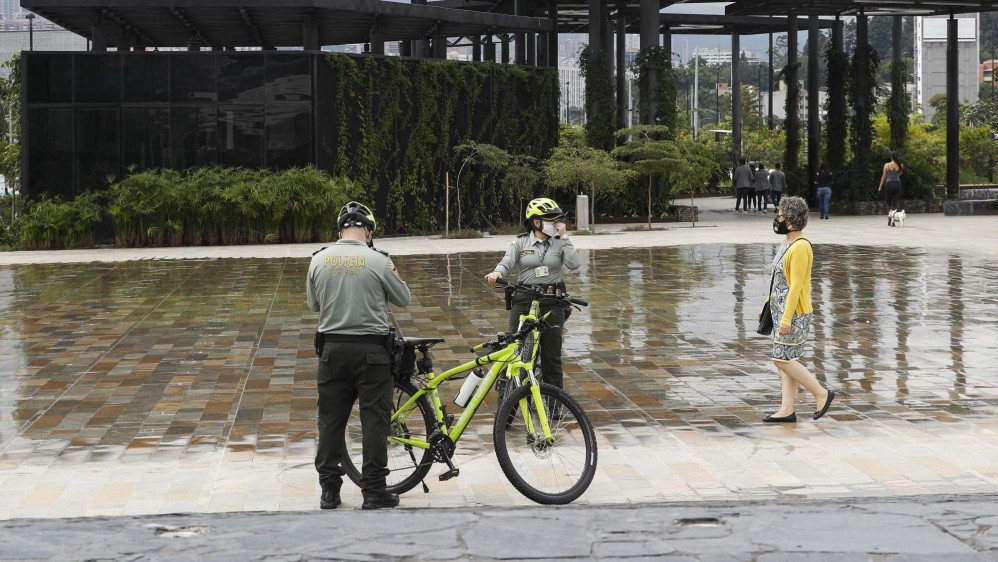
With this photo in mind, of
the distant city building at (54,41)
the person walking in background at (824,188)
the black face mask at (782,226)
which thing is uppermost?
the distant city building at (54,41)

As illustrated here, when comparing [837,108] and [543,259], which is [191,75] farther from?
[543,259]

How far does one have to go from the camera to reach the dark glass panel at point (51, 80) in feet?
91.3

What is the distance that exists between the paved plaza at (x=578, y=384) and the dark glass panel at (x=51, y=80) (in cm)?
768

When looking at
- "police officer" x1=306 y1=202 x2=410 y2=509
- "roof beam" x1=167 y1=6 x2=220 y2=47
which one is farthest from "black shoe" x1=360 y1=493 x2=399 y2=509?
"roof beam" x1=167 y1=6 x2=220 y2=47

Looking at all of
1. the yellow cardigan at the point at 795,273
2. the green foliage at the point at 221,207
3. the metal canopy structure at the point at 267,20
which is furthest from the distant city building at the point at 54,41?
the yellow cardigan at the point at 795,273

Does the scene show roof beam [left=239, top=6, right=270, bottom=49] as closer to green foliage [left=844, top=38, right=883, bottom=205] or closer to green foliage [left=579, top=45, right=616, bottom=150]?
green foliage [left=579, top=45, right=616, bottom=150]

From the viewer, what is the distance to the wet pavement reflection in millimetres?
7617

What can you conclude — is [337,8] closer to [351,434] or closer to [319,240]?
[319,240]

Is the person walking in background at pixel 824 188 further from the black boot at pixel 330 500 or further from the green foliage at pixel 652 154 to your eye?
the black boot at pixel 330 500

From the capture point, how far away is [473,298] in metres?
17.1

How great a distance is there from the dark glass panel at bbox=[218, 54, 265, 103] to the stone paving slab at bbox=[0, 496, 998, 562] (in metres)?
23.2

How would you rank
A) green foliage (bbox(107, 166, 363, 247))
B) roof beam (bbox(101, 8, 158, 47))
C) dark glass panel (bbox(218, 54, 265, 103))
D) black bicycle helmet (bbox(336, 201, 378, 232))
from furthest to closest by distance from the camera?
roof beam (bbox(101, 8, 158, 47)) → dark glass panel (bbox(218, 54, 265, 103)) → green foliage (bbox(107, 166, 363, 247)) → black bicycle helmet (bbox(336, 201, 378, 232))

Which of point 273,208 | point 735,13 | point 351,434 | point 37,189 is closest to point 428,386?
point 351,434

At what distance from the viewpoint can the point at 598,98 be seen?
125ft
